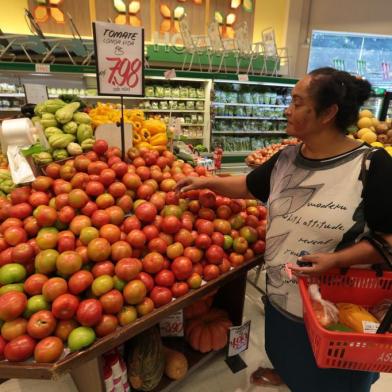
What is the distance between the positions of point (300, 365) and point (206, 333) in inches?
27.6

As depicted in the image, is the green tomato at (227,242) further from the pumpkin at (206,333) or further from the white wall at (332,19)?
the white wall at (332,19)

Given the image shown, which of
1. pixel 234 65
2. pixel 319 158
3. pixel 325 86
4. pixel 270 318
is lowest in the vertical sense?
pixel 270 318

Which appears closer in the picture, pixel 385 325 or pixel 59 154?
pixel 385 325

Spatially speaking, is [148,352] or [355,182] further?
[148,352]

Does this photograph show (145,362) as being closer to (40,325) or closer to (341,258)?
(40,325)

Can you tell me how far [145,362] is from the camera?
5.49 feet

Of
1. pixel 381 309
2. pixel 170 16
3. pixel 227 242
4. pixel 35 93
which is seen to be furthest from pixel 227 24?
pixel 381 309

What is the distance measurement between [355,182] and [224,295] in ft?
4.52

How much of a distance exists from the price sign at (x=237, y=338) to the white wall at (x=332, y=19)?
8.41 metres

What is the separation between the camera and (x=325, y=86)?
117cm

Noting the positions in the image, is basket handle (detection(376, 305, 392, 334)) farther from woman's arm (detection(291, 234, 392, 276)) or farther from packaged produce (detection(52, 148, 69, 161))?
packaged produce (detection(52, 148, 69, 161))

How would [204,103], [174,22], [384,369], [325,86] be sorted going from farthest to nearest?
[174,22]
[204,103]
[325,86]
[384,369]

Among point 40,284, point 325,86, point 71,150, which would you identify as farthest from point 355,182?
point 71,150

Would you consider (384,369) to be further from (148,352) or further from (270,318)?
(148,352)
